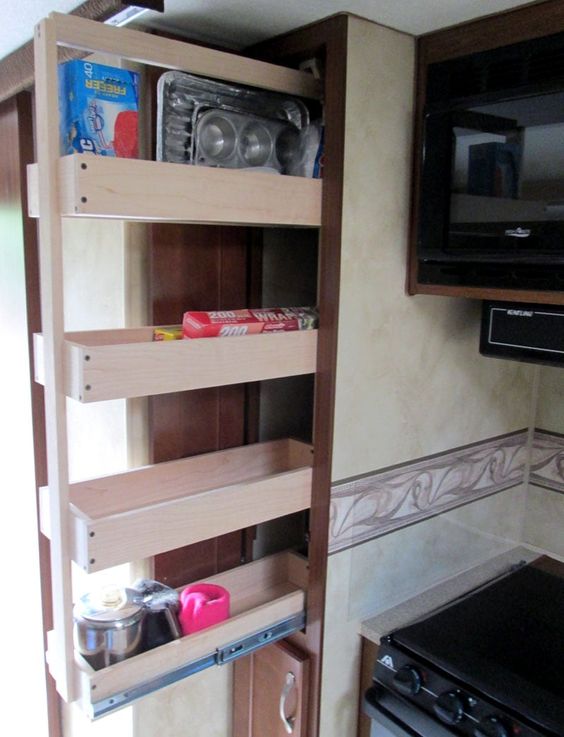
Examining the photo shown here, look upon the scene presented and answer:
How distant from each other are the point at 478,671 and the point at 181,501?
26.0 inches

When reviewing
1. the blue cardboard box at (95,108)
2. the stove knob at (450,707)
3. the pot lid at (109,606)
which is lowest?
the stove knob at (450,707)

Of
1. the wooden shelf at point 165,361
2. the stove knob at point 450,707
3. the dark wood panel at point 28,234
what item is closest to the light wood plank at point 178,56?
the wooden shelf at point 165,361

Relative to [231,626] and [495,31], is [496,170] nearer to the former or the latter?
[495,31]

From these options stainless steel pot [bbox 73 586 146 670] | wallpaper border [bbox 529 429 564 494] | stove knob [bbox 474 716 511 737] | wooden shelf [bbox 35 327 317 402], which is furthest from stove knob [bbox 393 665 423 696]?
wallpaper border [bbox 529 429 564 494]

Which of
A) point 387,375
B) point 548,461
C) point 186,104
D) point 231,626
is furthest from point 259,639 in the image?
point 186,104

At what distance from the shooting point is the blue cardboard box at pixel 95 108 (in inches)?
43.1

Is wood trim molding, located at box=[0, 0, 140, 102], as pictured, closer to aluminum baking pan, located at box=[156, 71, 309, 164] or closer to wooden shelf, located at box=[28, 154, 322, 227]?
aluminum baking pan, located at box=[156, 71, 309, 164]

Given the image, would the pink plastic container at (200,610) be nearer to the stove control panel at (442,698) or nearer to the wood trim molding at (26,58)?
the stove control panel at (442,698)

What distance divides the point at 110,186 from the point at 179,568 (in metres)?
0.87

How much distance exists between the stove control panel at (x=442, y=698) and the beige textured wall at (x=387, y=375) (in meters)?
0.16

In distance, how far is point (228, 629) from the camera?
135 cm

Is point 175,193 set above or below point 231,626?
above

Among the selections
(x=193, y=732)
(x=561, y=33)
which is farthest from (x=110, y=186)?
(x=193, y=732)

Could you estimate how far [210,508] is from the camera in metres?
1.28
